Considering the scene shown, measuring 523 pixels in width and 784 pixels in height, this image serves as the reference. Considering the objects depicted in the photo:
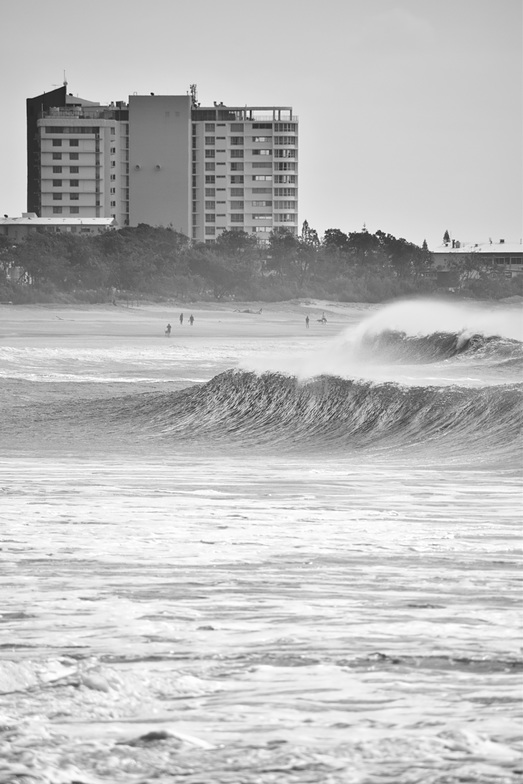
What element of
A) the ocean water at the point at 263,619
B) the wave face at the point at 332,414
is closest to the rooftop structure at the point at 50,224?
the wave face at the point at 332,414

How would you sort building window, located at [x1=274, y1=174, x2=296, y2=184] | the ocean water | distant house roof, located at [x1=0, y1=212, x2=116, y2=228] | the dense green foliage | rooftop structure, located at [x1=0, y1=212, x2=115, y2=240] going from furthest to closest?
building window, located at [x1=274, y1=174, x2=296, y2=184]
distant house roof, located at [x1=0, y1=212, x2=116, y2=228]
rooftop structure, located at [x1=0, y1=212, x2=115, y2=240]
the dense green foliage
the ocean water

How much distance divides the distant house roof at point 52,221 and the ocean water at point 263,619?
110 m

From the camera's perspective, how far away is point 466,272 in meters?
115

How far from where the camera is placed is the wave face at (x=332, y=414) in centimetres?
1809

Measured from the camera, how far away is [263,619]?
19.8 feet

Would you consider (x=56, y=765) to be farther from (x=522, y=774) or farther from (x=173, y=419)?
(x=173, y=419)

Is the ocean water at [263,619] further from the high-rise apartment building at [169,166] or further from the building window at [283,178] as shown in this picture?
the building window at [283,178]

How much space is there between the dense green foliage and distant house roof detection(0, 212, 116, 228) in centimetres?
2001

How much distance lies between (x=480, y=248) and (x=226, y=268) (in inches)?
1583

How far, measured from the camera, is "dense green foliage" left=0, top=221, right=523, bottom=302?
94062 millimetres

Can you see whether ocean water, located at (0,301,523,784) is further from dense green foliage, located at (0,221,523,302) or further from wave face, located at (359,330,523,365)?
dense green foliage, located at (0,221,523,302)

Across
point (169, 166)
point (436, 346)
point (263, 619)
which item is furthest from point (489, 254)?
point (263, 619)

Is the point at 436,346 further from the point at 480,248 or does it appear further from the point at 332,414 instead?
the point at 480,248

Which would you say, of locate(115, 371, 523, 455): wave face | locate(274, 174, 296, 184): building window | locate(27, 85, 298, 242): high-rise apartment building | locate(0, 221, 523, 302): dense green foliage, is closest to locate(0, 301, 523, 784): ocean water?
locate(115, 371, 523, 455): wave face
